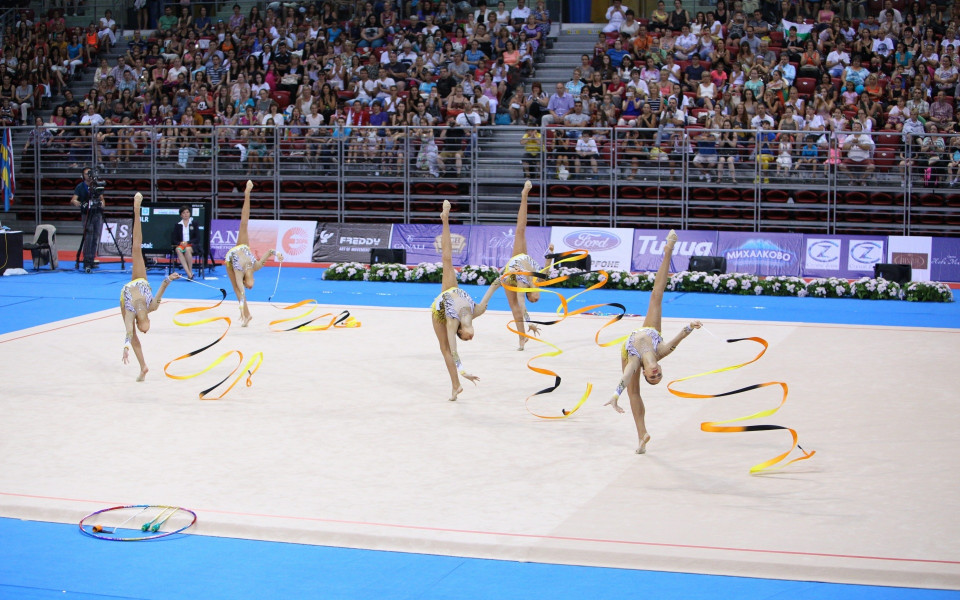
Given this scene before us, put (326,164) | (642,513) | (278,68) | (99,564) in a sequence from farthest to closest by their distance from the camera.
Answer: (278,68) → (326,164) → (642,513) → (99,564)

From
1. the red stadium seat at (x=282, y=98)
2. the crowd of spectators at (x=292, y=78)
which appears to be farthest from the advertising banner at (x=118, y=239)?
the red stadium seat at (x=282, y=98)

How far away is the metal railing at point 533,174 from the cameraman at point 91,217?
10.8 feet

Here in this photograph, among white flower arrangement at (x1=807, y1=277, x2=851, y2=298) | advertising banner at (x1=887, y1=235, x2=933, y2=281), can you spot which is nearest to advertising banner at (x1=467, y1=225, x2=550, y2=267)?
white flower arrangement at (x1=807, y1=277, x2=851, y2=298)

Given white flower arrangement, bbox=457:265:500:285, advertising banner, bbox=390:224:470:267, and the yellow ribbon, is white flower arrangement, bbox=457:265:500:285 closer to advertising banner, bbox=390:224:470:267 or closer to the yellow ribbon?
advertising banner, bbox=390:224:470:267

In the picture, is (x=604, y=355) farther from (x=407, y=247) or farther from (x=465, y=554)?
(x=407, y=247)

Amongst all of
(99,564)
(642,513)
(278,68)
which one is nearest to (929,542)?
(642,513)

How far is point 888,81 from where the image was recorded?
2175cm

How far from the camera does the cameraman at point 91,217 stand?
67.6ft

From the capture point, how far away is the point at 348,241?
74.9ft

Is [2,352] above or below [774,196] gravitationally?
below

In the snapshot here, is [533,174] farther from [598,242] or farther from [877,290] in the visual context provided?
[877,290]

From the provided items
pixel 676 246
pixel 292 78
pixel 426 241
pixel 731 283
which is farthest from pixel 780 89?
pixel 292 78

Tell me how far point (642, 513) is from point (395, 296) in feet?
38.5

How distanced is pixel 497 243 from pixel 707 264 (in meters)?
4.60
